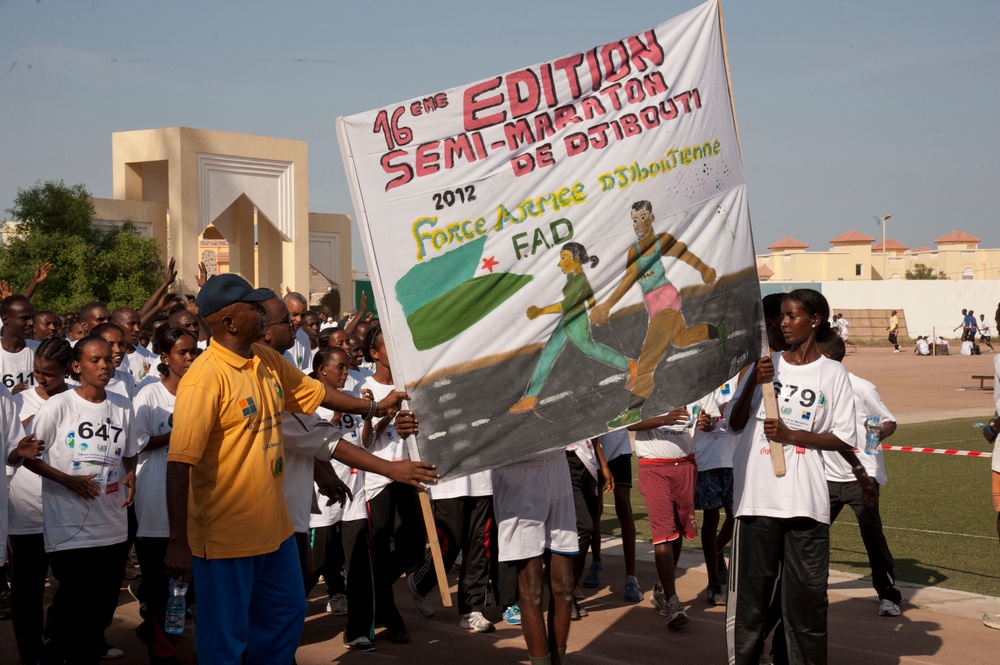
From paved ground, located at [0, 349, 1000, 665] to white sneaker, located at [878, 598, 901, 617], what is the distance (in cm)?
6

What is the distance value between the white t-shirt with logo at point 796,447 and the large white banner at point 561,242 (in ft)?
0.95

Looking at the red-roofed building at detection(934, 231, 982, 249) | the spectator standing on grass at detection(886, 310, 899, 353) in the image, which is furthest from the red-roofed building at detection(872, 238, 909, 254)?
the spectator standing on grass at detection(886, 310, 899, 353)

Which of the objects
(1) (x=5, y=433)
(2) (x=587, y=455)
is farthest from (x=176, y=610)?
(2) (x=587, y=455)

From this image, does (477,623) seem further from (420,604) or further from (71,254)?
(71,254)

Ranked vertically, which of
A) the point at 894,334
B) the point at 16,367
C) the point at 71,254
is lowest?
the point at 16,367

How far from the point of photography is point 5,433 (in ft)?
18.0

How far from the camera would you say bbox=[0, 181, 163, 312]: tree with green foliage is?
34594mm

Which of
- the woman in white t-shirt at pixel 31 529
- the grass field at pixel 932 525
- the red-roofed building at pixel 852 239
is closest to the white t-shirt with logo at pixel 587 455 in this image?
the grass field at pixel 932 525

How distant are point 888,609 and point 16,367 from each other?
645 cm

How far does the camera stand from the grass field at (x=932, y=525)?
8.73 meters

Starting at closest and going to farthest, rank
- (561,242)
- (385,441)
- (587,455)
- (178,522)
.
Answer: (178,522)
(561,242)
(385,441)
(587,455)

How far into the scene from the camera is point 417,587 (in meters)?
7.82

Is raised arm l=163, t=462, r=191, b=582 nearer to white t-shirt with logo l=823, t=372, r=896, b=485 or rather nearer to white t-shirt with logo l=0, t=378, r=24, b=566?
white t-shirt with logo l=0, t=378, r=24, b=566

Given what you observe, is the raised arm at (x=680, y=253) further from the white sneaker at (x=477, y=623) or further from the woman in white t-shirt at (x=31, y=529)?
the woman in white t-shirt at (x=31, y=529)
